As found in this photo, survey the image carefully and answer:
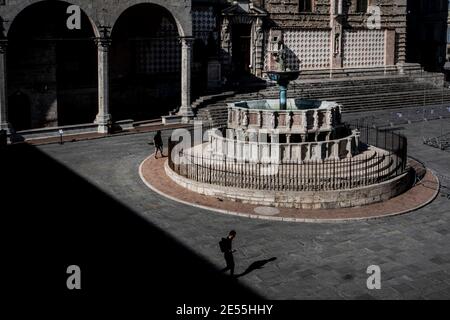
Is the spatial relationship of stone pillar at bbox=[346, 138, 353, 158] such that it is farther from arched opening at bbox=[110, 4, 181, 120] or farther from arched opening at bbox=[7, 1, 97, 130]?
arched opening at bbox=[110, 4, 181, 120]

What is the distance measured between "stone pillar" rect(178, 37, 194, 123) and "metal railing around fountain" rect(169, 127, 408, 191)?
12.4 metres

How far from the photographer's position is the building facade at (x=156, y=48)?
31422 mm

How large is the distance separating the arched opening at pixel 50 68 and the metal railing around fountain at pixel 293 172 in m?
13.1

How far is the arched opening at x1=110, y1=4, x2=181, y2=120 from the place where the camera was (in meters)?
35.8

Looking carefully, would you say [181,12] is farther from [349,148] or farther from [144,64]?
[349,148]

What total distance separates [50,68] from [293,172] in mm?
18158

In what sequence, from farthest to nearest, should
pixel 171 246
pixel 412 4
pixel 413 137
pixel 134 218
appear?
pixel 412 4 → pixel 413 137 → pixel 134 218 → pixel 171 246

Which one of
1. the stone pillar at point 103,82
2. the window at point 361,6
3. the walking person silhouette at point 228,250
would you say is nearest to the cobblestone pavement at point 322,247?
the walking person silhouette at point 228,250

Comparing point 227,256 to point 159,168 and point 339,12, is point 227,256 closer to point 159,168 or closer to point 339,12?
point 159,168

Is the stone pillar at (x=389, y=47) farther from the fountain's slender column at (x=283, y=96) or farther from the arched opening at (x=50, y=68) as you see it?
the fountain's slender column at (x=283, y=96)

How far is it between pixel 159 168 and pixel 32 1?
11.5 m

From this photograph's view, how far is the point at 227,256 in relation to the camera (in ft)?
44.2

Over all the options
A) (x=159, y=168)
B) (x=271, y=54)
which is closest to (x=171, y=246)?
(x=159, y=168)

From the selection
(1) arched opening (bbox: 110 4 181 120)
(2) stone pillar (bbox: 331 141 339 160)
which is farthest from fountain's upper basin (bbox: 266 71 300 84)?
(1) arched opening (bbox: 110 4 181 120)
